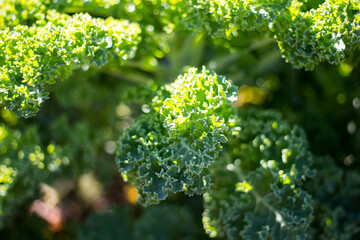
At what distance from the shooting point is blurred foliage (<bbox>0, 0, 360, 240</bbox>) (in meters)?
1.50

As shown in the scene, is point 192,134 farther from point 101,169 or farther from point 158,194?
point 101,169

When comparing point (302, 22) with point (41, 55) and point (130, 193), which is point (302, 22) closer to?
point (41, 55)

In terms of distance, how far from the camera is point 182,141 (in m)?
1.52

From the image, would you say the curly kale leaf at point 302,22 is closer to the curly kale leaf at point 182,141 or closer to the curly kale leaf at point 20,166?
the curly kale leaf at point 182,141

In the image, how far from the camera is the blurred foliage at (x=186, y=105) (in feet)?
4.92

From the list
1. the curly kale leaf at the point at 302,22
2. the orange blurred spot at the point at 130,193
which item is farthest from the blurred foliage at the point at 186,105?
the orange blurred spot at the point at 130,193

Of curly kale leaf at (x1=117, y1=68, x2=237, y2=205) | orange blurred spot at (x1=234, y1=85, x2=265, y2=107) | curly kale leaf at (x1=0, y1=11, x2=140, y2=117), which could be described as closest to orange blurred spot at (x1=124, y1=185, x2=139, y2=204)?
orange blurred spot at (x1=234, y1=85, x2=265, y2=107)

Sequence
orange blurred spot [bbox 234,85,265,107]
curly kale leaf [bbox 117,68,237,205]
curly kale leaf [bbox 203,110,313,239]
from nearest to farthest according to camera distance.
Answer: curly kale leaf [bbox 117,68,237,205]
curly kale leaf [bbox 203,110,313,239]
orange blurred spot [bbox 234,85,265,107]

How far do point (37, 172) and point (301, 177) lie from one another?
1354mm

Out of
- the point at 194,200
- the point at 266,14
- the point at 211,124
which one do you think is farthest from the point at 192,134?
the point at 194,200

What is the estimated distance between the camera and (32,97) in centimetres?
146

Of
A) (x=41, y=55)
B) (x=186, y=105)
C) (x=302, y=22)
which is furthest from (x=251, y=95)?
(x=41, y=55)

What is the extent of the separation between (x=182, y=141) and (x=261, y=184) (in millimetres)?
460

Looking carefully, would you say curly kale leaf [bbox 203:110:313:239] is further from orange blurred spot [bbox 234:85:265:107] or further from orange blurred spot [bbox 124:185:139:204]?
orange blurred spot [bbox 124:185:139:204]
